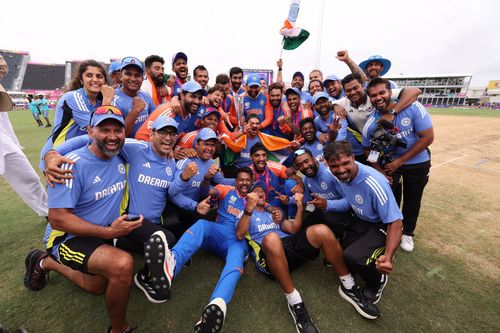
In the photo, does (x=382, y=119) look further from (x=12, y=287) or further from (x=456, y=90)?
(x=456, y=90)

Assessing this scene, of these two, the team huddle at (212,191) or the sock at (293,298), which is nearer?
the team huddle at (212,191)

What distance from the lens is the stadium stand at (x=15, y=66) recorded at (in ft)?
163

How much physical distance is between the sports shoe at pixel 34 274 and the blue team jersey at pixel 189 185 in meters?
1.72

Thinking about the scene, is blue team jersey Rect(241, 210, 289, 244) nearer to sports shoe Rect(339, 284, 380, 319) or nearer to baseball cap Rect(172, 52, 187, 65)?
sports shoe Rect(339, 284, 380, 319)

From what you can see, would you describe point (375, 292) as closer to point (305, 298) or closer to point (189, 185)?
point (305, 298)

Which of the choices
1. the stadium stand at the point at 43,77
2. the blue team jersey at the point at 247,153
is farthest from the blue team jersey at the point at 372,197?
the stadium stand at the point at 43,77

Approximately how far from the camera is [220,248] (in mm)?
3299

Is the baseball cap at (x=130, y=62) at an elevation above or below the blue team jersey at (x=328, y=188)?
above

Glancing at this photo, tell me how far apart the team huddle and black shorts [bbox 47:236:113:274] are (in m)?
0.01

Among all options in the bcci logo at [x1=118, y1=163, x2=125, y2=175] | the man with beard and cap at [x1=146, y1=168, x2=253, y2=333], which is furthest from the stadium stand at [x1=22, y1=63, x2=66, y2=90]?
the man with beard and cap at [x1=146, y1=168, x2=253, y2=333]

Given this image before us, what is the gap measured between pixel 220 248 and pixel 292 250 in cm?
100

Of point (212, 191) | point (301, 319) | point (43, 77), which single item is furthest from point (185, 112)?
point (43, 77)

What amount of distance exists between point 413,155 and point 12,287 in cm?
554

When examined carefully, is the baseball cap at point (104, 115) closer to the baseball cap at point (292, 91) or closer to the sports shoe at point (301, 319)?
the sports shoe at point (301, 319)
